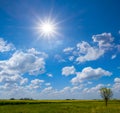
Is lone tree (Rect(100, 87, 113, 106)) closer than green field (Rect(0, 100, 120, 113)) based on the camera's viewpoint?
No

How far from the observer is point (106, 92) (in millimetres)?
60531

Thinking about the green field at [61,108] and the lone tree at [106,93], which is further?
the lone tree at [106,93]
